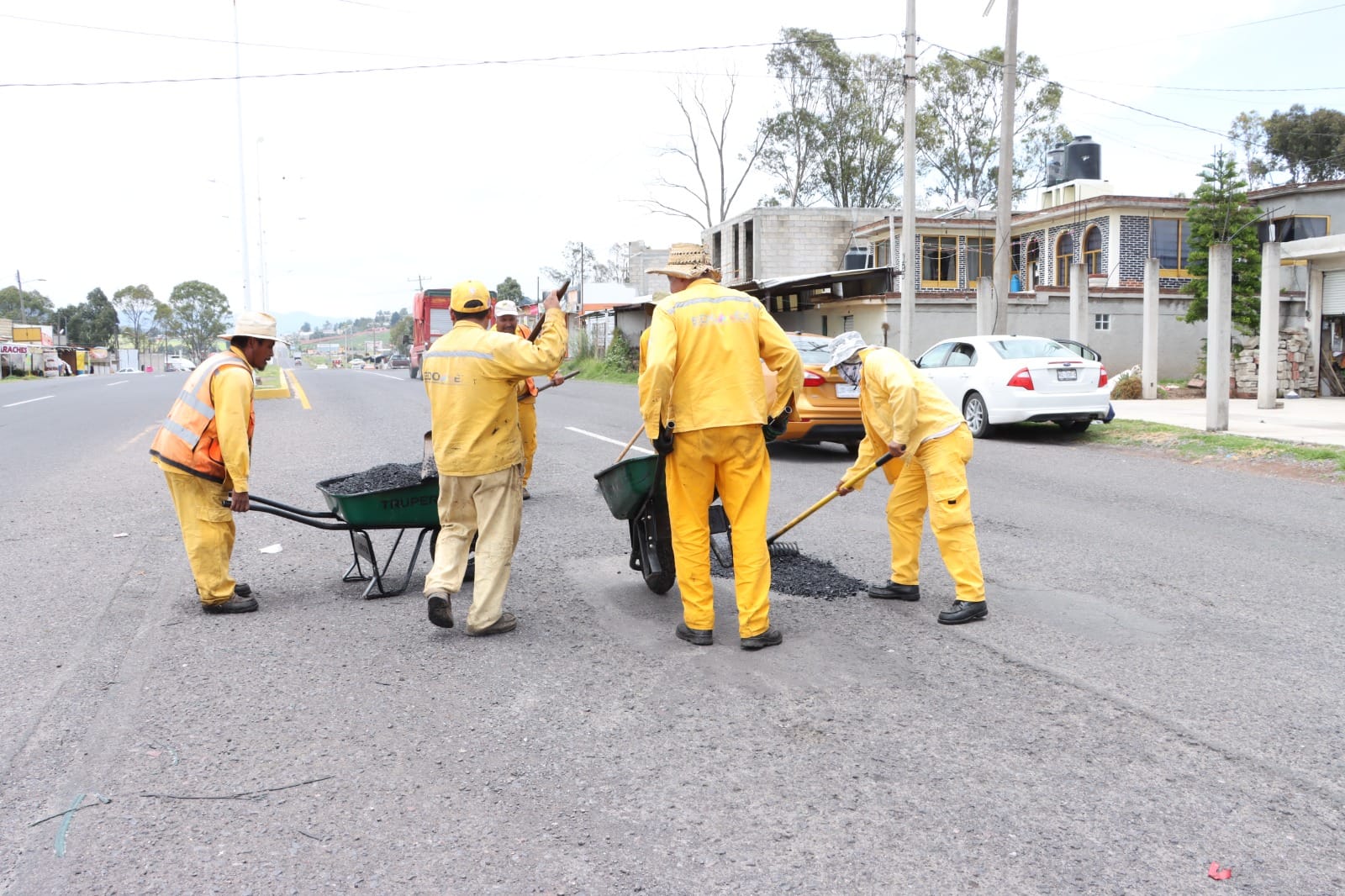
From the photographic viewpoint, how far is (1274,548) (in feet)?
23.0

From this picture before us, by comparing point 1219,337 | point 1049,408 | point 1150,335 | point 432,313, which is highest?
point 432,313

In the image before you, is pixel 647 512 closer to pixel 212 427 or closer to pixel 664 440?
pixel 664 440

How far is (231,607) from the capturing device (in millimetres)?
5523

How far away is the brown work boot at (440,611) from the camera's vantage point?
4.92 metres

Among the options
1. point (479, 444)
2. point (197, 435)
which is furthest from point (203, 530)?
point (479, 444)

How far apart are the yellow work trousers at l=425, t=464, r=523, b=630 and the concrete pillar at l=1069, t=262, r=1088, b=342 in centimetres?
1898

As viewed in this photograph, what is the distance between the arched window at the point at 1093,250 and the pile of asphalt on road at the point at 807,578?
27.9 m

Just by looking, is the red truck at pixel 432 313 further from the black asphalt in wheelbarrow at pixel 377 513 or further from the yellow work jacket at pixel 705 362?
the yellow work jacket at pixel 705 362

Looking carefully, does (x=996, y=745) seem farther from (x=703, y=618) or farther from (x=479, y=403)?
(x=479, y=403)

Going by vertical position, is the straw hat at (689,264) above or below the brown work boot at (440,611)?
above

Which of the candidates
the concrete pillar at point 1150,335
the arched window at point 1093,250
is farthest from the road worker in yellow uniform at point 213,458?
the arched window at point 1093,250

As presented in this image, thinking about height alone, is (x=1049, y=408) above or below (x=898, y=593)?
above

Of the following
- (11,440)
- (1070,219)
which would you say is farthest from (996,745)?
(1070,219)

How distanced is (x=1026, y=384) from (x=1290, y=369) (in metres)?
11.3
